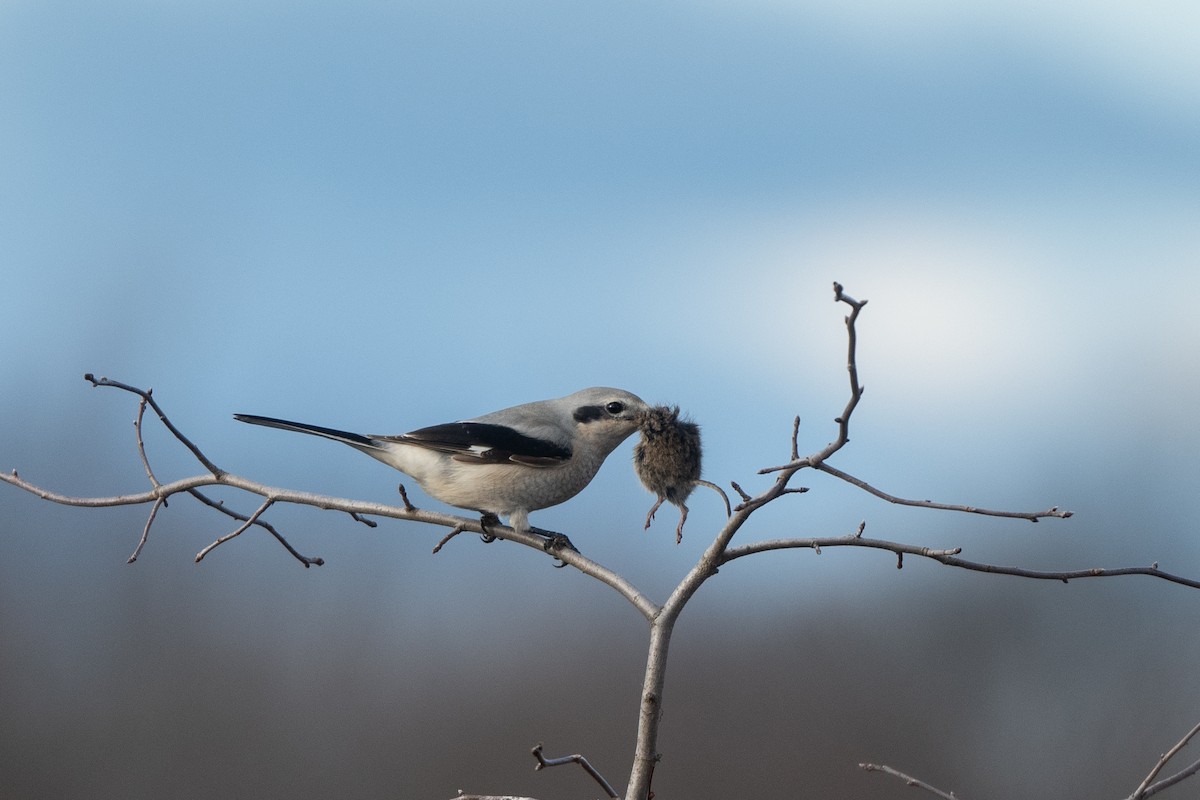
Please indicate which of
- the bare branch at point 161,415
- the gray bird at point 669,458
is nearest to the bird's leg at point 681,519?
the gray bird at point 669,458

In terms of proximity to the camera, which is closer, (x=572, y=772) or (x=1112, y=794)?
(x=1112, y=794)

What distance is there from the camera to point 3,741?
49.2ft

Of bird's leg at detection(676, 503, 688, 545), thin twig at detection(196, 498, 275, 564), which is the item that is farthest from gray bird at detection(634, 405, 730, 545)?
thin twig at detection(196, 498, 275, 564)

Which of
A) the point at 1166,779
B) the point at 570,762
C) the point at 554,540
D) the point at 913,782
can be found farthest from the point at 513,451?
the point at 1166,779

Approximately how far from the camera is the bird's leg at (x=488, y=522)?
2.91 metres

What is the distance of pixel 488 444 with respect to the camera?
3285 mm

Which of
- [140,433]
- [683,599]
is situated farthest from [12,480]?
[683,599]

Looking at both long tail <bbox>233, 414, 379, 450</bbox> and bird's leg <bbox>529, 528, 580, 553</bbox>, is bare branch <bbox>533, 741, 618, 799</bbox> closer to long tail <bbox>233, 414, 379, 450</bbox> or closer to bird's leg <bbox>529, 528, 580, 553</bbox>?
bird's leg <bbox>529, 528, 580, 553</bbox>

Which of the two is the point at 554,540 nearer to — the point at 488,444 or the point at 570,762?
the point at 488,444

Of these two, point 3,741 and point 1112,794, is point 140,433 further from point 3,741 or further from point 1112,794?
point 3,741

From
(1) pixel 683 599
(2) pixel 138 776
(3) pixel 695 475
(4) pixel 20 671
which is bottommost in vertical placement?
(2) pixel 138 776

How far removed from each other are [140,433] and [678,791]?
1026 centimetres

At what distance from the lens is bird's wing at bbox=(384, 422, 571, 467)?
3.25 m

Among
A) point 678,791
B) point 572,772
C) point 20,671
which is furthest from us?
point 20,671
